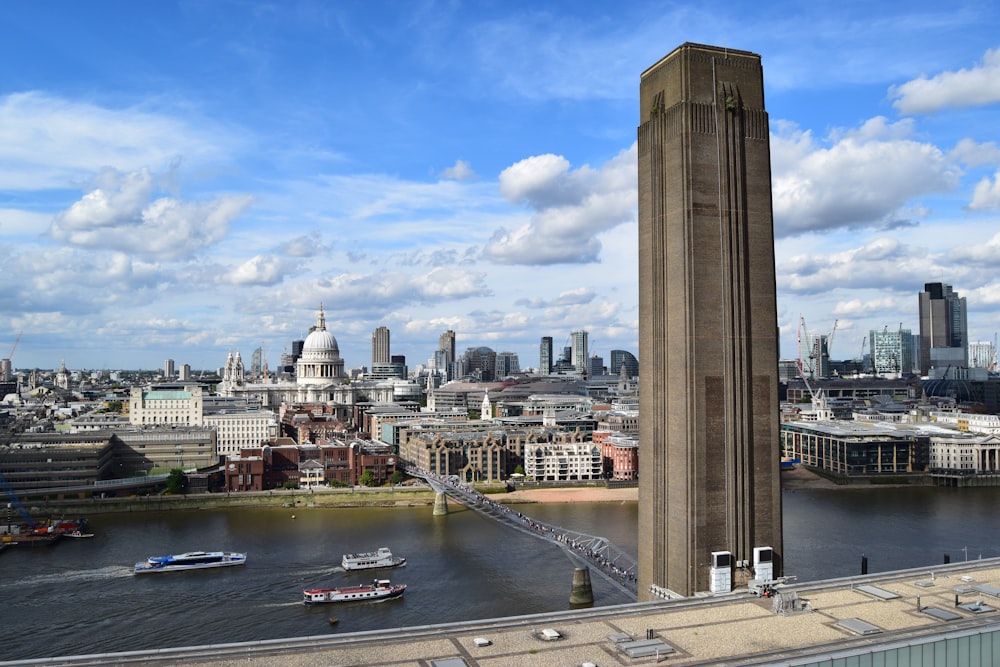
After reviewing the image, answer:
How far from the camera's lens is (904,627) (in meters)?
14.2

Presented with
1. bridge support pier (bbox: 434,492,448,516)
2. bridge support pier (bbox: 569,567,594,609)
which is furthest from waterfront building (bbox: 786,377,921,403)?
bridge support pier (bbox: 569,567,594,609)

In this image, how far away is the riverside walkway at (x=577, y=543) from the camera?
30.8 meters

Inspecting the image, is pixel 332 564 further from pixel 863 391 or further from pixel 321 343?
pixel 863 391

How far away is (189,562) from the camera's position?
3519cm

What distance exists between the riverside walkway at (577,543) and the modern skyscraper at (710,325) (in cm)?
872

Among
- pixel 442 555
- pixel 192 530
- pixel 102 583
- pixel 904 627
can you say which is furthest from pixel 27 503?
pixel 904 627

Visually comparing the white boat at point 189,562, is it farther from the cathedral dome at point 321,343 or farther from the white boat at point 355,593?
the cathedral dome at point 321,343

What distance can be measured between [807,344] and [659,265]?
190 metres

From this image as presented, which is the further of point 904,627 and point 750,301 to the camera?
point 750,301

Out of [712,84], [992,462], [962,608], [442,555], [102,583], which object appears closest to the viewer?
[962,608]

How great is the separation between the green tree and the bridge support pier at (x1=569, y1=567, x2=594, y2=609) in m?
33.7

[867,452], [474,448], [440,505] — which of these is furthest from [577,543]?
[867,452]

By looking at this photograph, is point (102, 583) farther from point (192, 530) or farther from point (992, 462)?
point (992, 462)

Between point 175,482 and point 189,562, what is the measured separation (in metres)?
20.8
